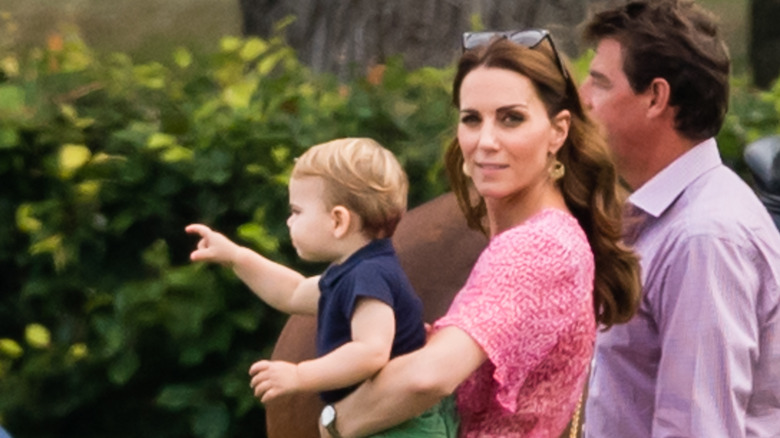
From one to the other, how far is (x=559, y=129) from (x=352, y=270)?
471mm

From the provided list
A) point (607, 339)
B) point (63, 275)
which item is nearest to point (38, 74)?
point (63, 275)

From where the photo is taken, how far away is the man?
3.13 meters

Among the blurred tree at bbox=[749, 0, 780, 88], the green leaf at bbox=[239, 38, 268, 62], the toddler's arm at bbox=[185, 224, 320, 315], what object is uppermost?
the green leaf at bbox=[239, 38, 268, 62]

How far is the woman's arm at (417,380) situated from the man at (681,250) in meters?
0.57

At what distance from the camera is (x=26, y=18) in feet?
39.7

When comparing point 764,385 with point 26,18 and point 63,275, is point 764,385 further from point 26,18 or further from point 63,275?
point 26,18

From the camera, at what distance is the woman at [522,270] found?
279 centimetres

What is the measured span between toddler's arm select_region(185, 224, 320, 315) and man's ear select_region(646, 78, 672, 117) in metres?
0.82

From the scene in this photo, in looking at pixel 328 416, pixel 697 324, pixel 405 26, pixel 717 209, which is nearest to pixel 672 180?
pixel 717 209

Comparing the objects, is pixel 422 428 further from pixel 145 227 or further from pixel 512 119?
pixel 145 227

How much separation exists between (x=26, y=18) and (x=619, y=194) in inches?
382

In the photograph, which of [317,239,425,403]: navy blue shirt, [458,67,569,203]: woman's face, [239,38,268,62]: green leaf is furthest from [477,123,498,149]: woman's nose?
[239,38,268,62]: green leaf

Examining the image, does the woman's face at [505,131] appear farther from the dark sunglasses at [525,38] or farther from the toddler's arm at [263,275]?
the toddler's arm at [263,275]

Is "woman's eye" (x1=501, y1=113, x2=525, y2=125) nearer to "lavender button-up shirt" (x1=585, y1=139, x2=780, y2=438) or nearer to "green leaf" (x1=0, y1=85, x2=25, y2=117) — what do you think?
"lavender button-up shirt" (x1=585, y1=139, x2=780, y2=438)
